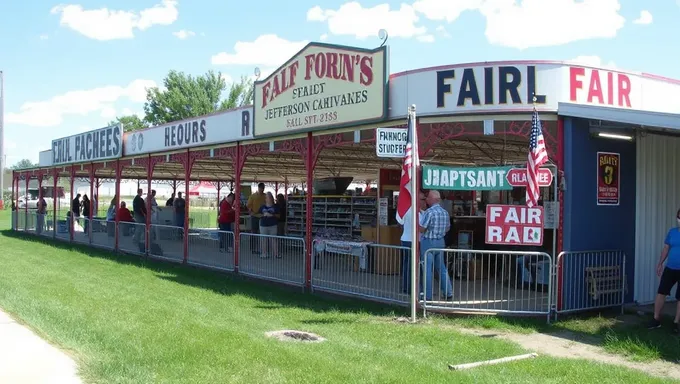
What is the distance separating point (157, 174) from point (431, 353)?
91.8ft

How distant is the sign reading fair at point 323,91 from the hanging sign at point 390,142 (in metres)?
1.27

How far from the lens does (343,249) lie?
42.2ft

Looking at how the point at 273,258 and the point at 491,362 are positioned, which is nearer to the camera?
the point at 491,362

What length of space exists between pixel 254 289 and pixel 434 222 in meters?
4.46

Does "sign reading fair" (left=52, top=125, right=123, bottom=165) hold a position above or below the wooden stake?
above

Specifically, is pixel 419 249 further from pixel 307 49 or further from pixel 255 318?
pixel 307 49

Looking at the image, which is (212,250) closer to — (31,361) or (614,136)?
(31,361)

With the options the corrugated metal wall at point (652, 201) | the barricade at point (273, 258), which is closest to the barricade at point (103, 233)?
the barricade at point (273, 258)

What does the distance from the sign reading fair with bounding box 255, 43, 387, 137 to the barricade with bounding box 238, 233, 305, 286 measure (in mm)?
2318

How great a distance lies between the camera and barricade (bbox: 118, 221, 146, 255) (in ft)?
64.5

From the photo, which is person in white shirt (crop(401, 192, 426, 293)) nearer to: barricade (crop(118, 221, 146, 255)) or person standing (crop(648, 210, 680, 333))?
person standing (crop(648, 210, 680, 333))

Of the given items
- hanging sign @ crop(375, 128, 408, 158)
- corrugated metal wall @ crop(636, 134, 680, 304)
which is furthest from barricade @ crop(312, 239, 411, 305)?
corrugated metal wall @ crop(636, 134, 680, 304)

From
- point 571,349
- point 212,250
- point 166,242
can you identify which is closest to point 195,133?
point 212,250

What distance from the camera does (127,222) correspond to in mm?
20906
